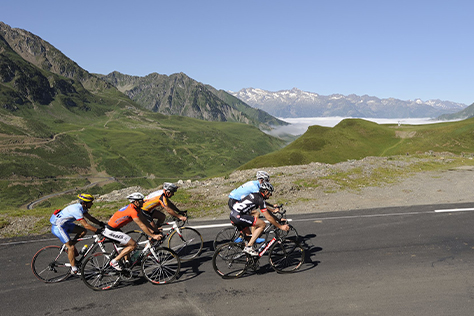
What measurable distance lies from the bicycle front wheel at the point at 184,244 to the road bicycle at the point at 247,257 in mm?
2144

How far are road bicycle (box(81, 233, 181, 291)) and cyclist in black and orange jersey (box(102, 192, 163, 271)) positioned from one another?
0.99 feet

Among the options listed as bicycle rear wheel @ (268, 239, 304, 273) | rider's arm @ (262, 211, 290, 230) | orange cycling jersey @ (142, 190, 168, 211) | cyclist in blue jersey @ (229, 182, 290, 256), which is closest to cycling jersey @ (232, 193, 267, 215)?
cyclist in blue jersey @ (229, 182, 290, 256)

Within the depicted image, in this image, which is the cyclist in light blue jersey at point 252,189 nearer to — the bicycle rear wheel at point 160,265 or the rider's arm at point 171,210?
the rider's arm at point 171,210

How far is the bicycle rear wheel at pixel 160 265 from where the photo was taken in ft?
32.5

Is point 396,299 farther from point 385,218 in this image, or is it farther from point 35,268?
point 35,268

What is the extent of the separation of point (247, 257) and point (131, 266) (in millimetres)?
3847

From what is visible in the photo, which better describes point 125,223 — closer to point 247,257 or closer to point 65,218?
point 65,218

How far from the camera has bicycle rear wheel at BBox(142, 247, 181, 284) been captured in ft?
32.5

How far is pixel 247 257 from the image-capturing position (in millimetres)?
10281

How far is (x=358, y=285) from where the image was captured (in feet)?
31.4

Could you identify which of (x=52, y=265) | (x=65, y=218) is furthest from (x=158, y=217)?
(x=52, y=265)

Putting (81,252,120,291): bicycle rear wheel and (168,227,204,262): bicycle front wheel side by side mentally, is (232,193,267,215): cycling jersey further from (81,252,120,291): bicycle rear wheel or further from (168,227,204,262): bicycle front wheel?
(81,252,120,291): bicycle rear wheel

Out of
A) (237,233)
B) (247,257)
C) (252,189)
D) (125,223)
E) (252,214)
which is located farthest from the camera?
(237,233)

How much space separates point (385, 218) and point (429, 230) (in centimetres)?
238
